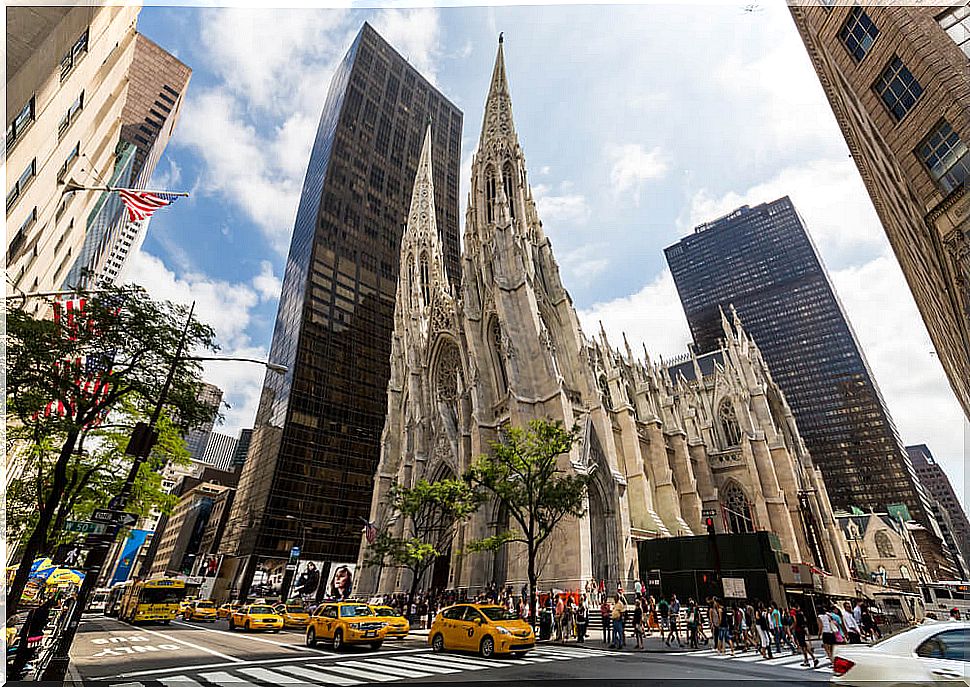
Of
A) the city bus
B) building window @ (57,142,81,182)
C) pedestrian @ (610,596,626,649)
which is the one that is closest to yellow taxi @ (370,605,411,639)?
pedestrian @ (610,596,626,649)

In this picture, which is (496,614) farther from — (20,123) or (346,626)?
(20,123)

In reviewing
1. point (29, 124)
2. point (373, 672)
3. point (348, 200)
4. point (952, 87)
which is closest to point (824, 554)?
point (952, 87)

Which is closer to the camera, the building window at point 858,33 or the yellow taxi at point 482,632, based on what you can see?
the yellow taxi at point 482,632

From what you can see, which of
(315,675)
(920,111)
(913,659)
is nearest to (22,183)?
(315,675)

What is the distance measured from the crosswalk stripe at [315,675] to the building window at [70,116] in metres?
18.7

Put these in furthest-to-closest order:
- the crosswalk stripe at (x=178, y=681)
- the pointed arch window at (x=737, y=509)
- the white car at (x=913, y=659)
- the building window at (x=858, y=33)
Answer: the pointed arch window at (x=737, y=509) < the building window at (x=858, y=33) < the crosswalk stripe at (x=178, y=681) < the white car at (x=913, y=659)

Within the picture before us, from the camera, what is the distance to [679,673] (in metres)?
10.0

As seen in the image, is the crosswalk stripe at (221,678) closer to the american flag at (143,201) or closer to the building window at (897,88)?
the american flag at (143,201)

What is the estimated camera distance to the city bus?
27031mm

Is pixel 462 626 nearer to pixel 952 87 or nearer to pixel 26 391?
pixel 26 391

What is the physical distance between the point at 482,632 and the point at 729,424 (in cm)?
4265

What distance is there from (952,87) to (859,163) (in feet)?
44.8

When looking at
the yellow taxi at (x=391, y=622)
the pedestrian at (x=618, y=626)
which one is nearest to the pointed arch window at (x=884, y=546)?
the pedestrian at (x=618, y=626)

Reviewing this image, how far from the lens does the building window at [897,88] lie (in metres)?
14.2
